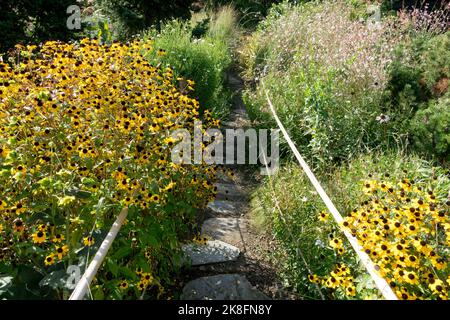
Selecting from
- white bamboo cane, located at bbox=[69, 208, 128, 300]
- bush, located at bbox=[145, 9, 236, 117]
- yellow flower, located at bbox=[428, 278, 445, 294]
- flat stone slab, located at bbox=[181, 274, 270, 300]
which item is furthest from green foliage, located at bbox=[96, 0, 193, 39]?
yellow flower, located at bbox=[428, 278, 445, 294]

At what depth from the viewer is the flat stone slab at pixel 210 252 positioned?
8.92 feet

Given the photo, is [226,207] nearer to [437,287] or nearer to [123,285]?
[123,285]

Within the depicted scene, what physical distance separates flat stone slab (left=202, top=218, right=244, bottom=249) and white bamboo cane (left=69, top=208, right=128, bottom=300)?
1.33 metres

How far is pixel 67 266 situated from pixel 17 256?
1.10 ft

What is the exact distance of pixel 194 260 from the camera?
271cm

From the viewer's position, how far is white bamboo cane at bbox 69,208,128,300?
4.44ft

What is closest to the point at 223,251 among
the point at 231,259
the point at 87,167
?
the point at 231,259

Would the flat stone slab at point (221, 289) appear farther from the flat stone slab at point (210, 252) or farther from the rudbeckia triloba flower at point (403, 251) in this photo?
the rudbeckia triloba flower at point (403, 251)

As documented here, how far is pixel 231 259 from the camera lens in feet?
9.12

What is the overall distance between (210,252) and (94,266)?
1415mm

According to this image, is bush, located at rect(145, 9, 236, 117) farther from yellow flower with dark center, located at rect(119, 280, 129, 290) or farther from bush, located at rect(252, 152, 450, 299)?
yellow flower with dark center, located at rect(119, 280, 129, 290)

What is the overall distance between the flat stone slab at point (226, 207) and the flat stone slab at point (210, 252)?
535 mm

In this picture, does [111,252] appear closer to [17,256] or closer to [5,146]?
[17,256]
